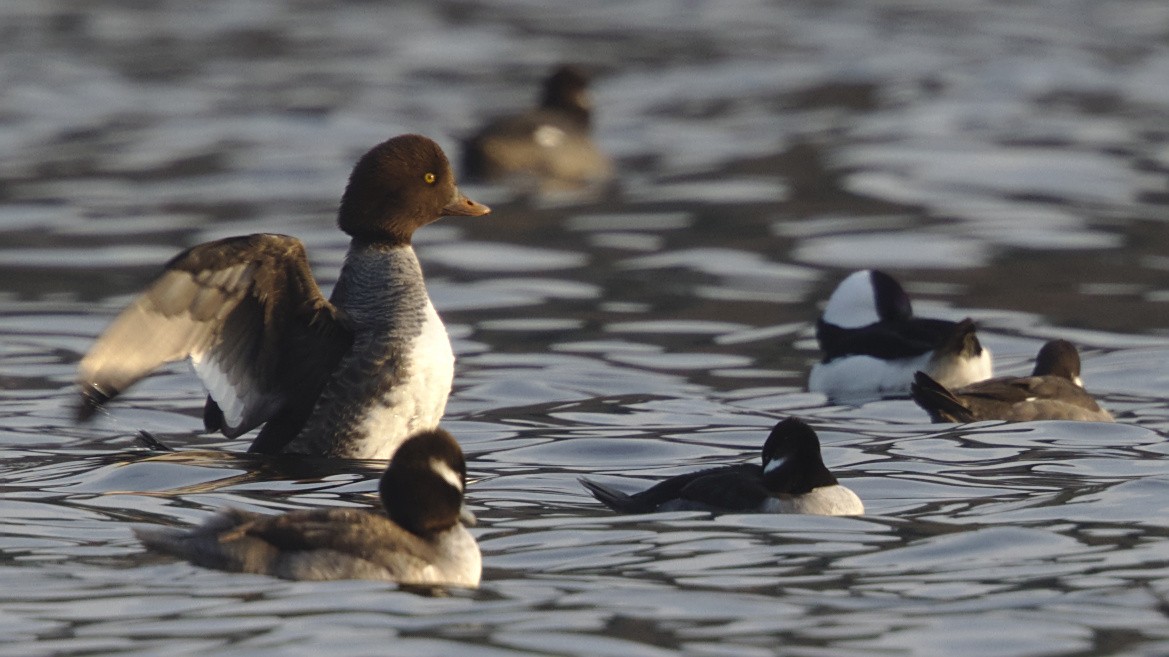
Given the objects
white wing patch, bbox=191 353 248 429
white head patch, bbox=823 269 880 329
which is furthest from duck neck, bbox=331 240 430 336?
white head patch, bbox=823 269 880 329

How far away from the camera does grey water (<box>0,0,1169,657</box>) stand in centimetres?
676

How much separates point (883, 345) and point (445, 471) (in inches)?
210

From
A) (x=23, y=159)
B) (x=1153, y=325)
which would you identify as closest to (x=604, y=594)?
(x=1153, y=325)

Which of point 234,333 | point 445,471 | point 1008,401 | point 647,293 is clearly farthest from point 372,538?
point 647,293

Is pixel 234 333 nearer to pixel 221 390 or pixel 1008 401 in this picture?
pixel 221 390

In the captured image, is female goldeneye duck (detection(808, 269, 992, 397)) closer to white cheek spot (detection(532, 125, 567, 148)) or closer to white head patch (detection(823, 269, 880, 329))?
white head patch (detection(823, 269, 880, 329))

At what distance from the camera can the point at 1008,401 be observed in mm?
10594

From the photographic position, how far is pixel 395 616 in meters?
6.56

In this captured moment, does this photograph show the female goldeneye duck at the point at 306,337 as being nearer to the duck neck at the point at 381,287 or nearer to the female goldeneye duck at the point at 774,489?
the duck neck at the point at 381,287

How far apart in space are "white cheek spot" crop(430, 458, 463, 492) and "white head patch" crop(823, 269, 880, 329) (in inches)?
227

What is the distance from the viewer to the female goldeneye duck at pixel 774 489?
8.10 metres

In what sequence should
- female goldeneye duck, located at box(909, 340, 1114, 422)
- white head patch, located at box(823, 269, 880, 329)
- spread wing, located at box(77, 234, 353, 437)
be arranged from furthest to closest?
white head patch, located at box(823, 269, 880, 329)
female goldeneye duck, located at box(909, 340, 1114, 422)
spread wing, located at box(77, 234, 353, 437)

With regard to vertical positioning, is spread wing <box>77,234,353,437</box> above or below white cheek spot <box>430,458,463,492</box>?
above

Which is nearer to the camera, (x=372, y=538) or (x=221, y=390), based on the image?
(x=372, y=538)
